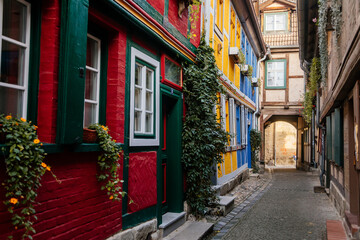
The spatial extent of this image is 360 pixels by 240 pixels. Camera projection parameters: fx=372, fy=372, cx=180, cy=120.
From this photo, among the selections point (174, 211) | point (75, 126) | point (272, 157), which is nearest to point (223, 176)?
point (174, 211)

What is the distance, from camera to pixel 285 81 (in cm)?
2016

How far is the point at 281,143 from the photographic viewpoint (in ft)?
89.8

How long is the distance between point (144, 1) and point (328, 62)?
231 inches

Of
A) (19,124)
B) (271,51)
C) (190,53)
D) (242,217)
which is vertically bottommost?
(242,217)

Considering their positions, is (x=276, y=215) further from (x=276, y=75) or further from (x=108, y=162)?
(x=276, y=75)

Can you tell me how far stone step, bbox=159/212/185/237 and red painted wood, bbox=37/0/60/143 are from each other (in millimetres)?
2775

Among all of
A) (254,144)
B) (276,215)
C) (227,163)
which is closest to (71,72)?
(276,215)

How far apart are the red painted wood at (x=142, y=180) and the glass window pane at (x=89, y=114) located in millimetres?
795

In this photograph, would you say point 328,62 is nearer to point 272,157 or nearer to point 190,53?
point 190,53

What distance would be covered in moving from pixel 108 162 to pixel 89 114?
0.54 metres

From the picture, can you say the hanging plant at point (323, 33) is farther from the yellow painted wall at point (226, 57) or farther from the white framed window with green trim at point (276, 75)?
the white framed window with green trim at point (276, 75)

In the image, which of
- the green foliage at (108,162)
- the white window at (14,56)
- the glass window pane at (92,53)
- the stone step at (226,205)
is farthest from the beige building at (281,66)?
the white window at (14,56)

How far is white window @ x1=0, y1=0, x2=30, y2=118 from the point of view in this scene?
2.76 m

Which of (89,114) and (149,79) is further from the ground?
(149,79)
